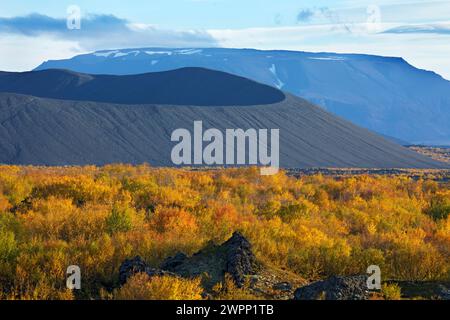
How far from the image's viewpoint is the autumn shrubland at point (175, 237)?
937 cm

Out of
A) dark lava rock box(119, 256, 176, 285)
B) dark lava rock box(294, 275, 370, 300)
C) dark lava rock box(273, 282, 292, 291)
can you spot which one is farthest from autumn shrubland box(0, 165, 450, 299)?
dark lava rock box(273, 282, 292, 291)

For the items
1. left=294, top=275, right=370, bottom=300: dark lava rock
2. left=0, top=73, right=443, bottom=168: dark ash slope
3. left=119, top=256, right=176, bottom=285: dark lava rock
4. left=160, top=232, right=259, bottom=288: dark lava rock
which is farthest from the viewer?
left=0, top=73, right=443, bottom=168: dark ash slope

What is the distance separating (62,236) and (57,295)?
3.69m

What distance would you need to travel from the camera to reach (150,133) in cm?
7400

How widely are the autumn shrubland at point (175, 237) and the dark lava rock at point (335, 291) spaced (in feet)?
1.93

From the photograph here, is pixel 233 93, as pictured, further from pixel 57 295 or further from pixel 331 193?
pixel 57 295

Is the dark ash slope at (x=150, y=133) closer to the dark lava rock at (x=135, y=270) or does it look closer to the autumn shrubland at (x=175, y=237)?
the autumn shrubland at (x=175, y=237)

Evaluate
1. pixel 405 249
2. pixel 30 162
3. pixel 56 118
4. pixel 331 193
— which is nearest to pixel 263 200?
pixel 331 193

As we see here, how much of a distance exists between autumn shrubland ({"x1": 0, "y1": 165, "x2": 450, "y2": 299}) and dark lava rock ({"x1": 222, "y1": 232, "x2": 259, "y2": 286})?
0.53 m

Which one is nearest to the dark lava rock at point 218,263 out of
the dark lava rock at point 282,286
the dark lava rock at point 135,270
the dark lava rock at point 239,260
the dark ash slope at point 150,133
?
the dark lava rock at point 239,260

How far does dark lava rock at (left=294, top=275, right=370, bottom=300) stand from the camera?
8.60 m

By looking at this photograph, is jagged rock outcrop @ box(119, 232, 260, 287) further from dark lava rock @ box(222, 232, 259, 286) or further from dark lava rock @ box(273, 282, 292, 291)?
dark lava rock @ box(273, 282, 292, 291)

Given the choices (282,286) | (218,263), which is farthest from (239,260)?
(282,286)

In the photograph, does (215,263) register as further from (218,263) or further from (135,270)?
(135,270)
